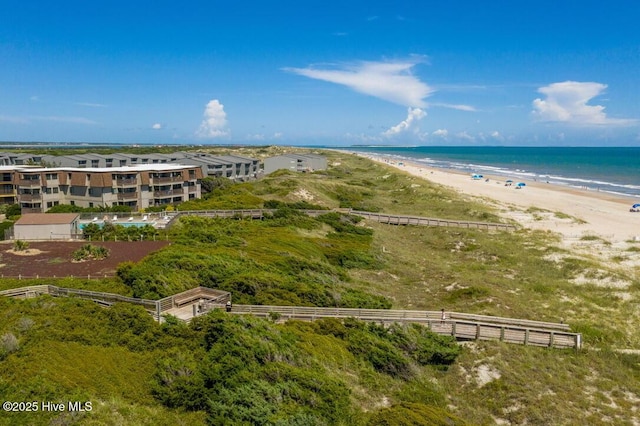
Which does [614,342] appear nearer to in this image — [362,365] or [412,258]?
[362,365]

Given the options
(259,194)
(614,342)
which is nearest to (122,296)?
(614,342)

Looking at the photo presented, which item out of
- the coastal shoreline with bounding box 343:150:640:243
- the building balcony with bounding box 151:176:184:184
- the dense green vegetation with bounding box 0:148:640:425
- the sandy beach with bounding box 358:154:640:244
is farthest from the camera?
the building balcony with bounding box 151:176:184:184

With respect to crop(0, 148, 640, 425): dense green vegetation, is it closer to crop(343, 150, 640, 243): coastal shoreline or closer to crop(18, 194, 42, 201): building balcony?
crop(343, 150, 640, 243): coastal shoreline

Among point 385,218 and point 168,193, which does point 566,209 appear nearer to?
point 385,218

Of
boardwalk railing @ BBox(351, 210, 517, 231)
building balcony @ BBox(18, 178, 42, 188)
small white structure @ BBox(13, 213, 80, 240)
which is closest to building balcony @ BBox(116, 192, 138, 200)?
building balcony @ BBox(18, 178, 42, 188)

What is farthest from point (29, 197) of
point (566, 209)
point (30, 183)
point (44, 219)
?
point (566, 209)

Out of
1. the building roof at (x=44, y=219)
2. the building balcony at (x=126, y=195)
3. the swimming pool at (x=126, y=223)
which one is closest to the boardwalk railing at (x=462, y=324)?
the swimming pool at (x=126, y=223)

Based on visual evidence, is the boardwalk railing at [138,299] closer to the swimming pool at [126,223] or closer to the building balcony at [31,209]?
the swimming pool at [126,223]

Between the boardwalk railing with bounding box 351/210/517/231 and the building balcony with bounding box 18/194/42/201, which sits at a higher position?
the building balcony with bounding box 18/194/42/201
